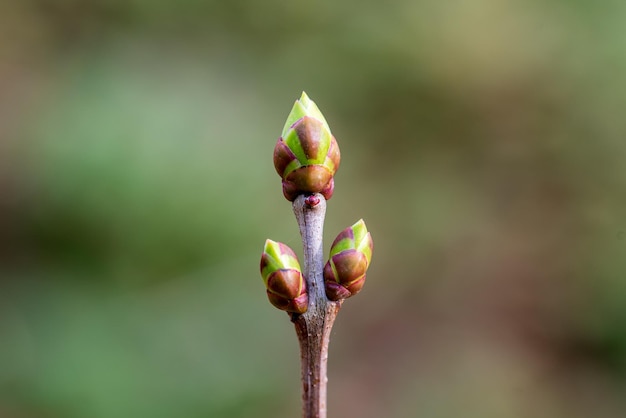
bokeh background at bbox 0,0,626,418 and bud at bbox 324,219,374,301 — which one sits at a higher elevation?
bokeh background at bbox 0,0,626,418

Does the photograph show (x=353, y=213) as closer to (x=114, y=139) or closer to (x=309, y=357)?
(x=114, y=139)

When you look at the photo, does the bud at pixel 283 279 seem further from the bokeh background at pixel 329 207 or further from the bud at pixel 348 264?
the bokeh background at pixel 329 207

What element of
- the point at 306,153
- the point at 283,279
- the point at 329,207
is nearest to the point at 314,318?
the point at 283,279

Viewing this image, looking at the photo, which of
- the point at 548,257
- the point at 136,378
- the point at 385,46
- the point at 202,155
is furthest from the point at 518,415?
the point at 385,46

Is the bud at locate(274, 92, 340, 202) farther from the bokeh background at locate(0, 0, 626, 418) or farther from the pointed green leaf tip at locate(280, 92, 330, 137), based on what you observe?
the bokeh background at locate(0, 0, 626, 418)

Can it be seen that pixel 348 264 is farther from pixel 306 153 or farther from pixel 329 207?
pixel 329 207

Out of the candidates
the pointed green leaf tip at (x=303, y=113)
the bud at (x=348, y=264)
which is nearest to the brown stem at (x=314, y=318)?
the bud at (x=348, y=264)

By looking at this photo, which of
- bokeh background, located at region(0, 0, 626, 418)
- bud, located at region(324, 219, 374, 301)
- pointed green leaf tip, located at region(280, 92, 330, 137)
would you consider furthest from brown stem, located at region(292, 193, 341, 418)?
bokeh background, located at region(0, 0, 626, 418)
